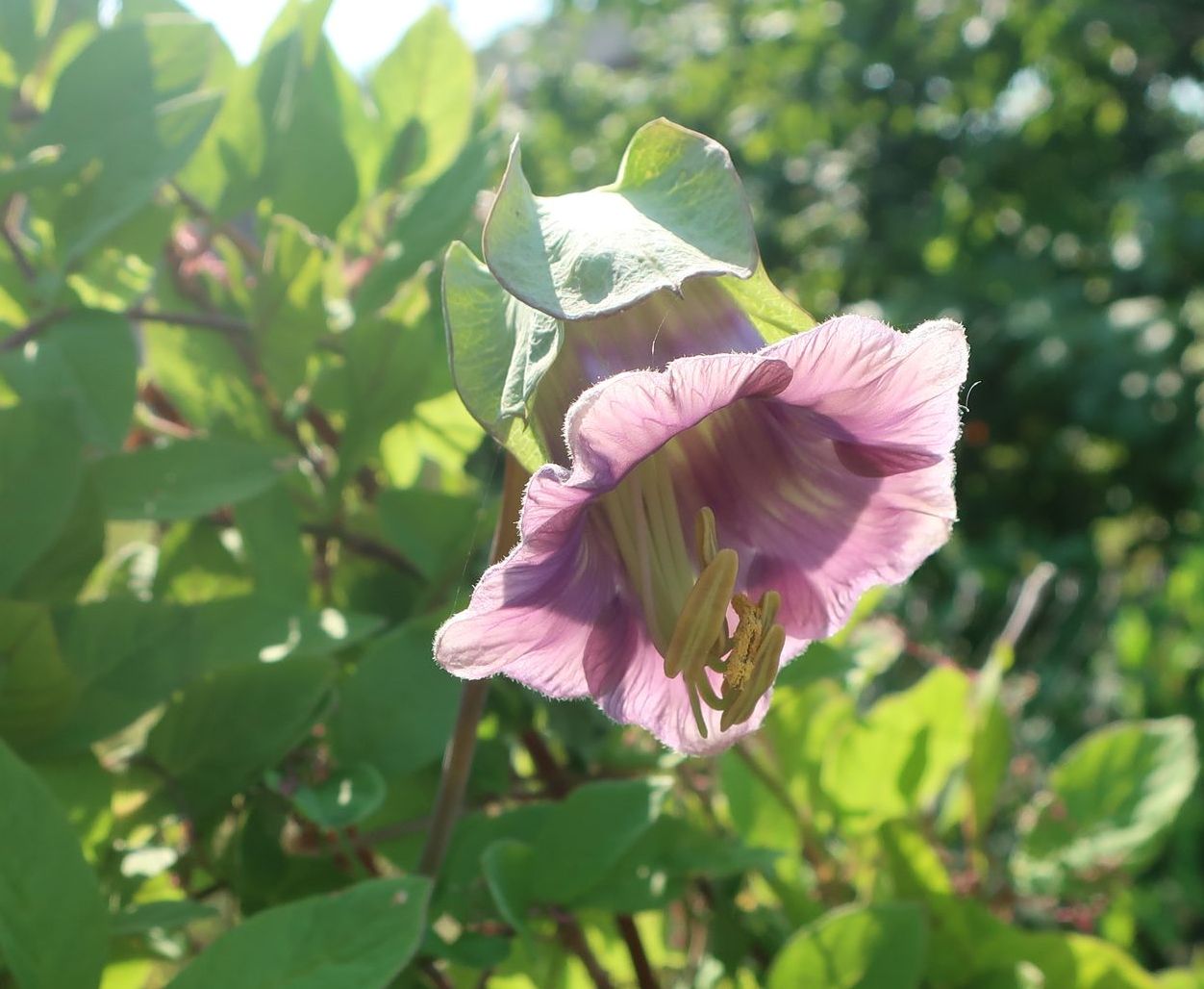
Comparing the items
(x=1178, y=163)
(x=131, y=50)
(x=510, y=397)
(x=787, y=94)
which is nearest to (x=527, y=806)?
(x=510, y=397)

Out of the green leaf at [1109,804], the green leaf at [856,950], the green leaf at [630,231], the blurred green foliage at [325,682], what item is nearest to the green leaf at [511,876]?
the blurred green foliage at [325,682]

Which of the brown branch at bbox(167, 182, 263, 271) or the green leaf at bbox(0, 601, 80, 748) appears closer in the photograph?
the green leaf at bbox(0, 601, 80, 748)

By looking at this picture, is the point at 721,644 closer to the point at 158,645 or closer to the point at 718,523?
the point at 718,523

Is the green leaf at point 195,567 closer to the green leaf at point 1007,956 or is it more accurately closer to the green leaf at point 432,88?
the green leaf at point 432,88

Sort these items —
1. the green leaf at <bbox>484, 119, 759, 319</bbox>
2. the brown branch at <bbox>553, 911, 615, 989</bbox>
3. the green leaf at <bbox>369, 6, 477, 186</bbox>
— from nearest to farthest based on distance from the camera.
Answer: the green leaf at <bbox>484, 119, 759, 319</bbox>
the brown branch at <bbox>553, 911, 615, 989</bbox>
the green leaf at <bbox>369, 6, 477, 186</bbox>

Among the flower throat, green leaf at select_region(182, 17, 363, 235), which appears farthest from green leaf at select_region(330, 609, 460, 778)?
green leaf at select_region(182, 17, 363, 235)

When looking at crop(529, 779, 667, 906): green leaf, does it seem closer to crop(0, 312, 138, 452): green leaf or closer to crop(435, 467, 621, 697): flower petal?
crop(435, 467, 621, 697): flower petal
